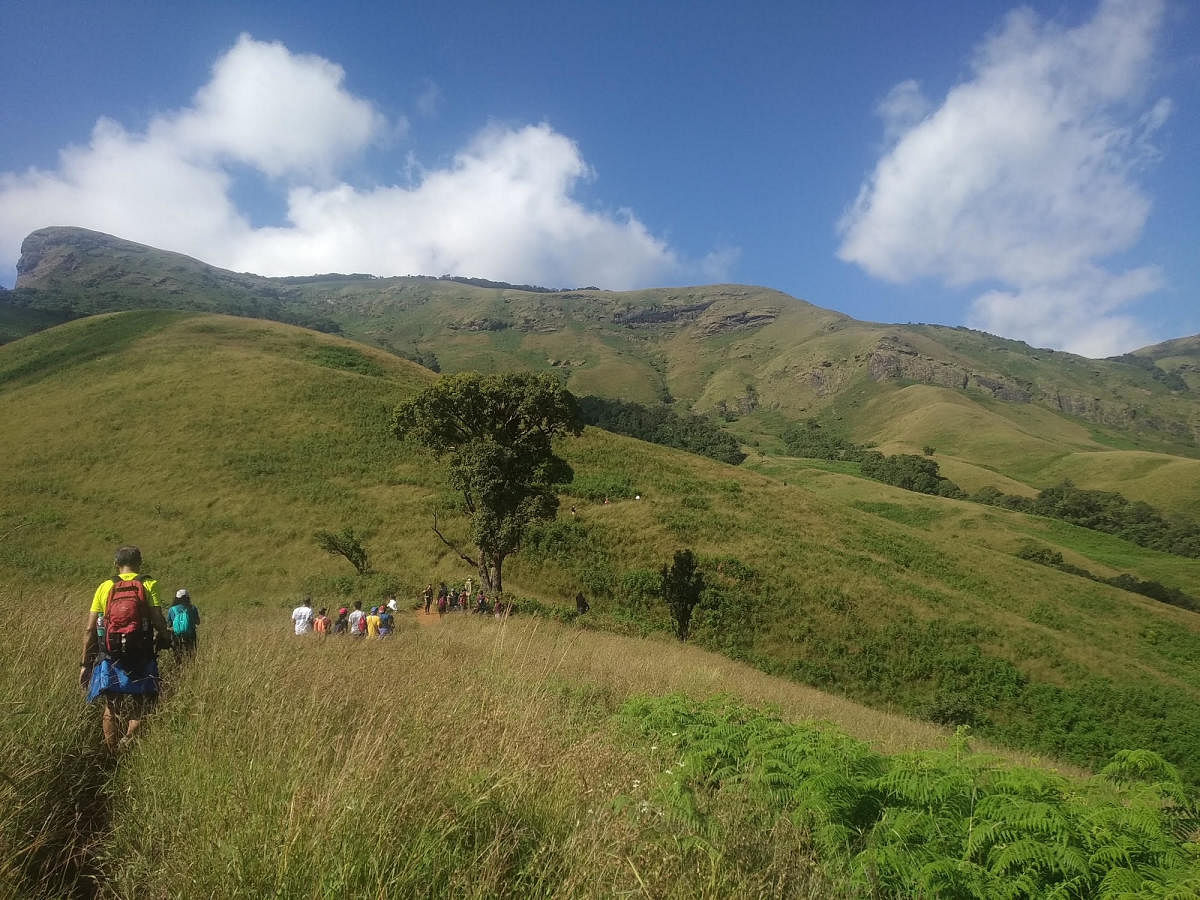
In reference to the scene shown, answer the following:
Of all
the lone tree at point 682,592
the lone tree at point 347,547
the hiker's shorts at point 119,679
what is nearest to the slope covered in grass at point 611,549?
the lone tree at point 347,547

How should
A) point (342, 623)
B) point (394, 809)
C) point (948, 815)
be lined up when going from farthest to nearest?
1. point (342, 623)
2. point (948, 815)
3. point (394, 809)

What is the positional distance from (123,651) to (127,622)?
26 cm

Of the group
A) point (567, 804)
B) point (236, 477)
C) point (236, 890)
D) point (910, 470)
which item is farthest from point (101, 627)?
point (910, 470)

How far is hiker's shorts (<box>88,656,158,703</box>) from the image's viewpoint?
4555mm

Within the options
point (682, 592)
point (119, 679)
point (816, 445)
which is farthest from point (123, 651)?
point (816, 445)

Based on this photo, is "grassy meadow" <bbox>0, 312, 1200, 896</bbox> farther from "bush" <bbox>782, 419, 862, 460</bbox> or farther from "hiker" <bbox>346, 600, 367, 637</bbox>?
"bush" <bbox>782, 419, 862, 460</bbox>

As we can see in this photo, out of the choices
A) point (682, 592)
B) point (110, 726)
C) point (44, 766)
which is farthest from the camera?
point (682, 592)

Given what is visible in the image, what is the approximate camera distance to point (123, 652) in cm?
470

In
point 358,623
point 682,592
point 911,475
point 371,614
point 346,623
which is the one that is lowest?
point 346,623

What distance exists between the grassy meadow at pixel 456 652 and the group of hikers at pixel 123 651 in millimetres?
215

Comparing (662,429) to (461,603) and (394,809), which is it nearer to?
(461,603)

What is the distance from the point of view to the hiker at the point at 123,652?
14.8 feet

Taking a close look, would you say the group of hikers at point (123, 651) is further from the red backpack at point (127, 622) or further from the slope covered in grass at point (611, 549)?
the slope covered in grass at point (611, 549)

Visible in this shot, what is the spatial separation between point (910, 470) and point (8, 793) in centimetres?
11188
